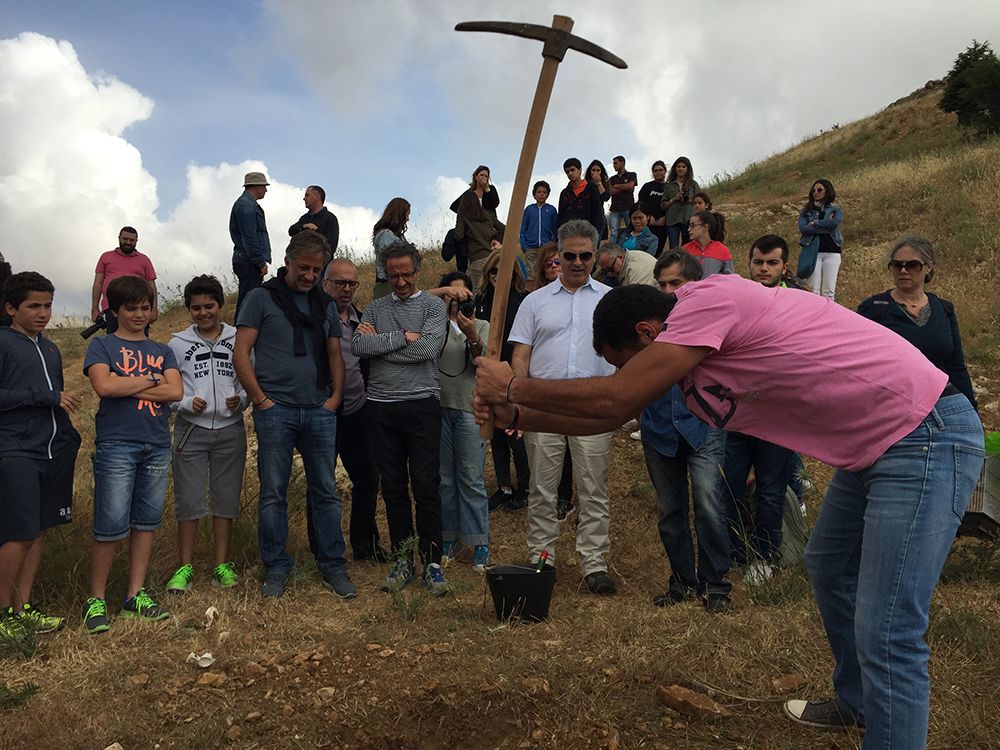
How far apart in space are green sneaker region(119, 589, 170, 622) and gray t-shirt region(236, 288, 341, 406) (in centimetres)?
127

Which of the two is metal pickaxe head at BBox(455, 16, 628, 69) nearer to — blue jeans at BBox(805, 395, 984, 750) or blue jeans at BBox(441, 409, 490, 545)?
blue jeans at BBox(805, 395, 984, 750)

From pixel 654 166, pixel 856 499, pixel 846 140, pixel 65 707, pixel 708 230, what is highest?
pixel 846 140

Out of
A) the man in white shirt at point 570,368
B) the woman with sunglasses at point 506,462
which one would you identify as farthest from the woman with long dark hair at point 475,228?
the man in white shirt at point 570,368

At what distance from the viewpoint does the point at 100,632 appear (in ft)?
13.9

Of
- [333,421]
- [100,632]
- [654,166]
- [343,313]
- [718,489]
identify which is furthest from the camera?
[654,166]

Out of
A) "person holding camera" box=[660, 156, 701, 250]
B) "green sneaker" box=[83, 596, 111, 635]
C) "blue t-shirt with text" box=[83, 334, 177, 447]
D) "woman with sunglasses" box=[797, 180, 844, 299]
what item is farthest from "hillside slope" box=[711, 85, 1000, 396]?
"green sneaker" box=[83, 596, 111, 635]

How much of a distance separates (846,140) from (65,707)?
28517 mm

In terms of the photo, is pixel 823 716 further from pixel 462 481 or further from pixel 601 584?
pixel 462 481

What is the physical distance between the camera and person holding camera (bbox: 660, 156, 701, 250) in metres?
10.2

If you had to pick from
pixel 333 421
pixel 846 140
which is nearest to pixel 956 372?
pixel 333 421

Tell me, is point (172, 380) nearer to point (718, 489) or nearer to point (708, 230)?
point (718, 489)

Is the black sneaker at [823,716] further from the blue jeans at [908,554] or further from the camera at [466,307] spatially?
the camera at [466,307]

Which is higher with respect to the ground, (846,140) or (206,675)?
(846,140)

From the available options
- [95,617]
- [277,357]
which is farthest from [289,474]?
[95,617]
